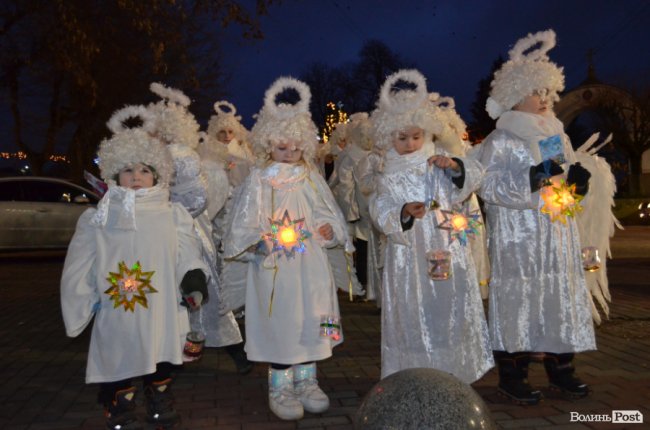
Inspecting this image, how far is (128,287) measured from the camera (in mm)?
4297

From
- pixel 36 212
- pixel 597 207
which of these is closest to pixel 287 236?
pixel 597 207

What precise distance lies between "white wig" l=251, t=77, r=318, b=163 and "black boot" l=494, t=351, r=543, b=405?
6.50 ft

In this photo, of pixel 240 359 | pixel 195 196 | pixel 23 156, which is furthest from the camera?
pixel 23 156

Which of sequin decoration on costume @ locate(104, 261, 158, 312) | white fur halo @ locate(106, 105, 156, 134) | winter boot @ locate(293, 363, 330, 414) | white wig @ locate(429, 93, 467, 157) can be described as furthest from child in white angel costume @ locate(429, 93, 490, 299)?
sequin decoration on costume @ locate(104, 261, 158, 312)

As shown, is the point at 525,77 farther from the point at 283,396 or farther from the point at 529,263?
the point at 283,396

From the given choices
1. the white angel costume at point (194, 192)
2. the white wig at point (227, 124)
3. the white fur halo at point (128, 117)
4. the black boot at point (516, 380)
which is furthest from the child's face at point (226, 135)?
the black boot at point (516, 380)

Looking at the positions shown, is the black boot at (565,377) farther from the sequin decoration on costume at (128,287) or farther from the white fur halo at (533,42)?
the sequin decoration on costume at (128,287)

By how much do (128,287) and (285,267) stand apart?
103 cm

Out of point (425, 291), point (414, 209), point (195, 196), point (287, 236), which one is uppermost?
point (195, 196)

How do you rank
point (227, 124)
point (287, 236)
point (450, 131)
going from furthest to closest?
point (227, 124) < point (450, 131) < point (287, 236)

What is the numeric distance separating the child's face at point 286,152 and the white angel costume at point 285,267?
0.05m

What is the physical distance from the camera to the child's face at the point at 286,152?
4.83 meters

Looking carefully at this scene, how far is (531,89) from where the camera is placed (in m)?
4.85

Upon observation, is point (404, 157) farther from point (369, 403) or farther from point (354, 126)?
point (354, 126)
